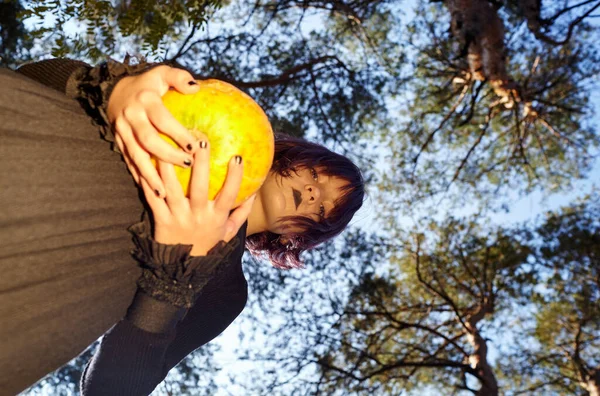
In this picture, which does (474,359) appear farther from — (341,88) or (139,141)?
(139,141)

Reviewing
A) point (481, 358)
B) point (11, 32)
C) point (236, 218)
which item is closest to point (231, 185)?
point (236, 218)

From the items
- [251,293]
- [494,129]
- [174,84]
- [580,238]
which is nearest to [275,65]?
[251,293]

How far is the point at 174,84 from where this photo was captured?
4.23 ft

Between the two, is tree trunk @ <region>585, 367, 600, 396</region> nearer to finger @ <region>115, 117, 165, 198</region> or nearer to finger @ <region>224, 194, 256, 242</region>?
finger @ <region>224, 194, 256, 242</region>

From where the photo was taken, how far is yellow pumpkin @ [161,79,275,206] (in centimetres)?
132

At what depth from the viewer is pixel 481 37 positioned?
7.76 m

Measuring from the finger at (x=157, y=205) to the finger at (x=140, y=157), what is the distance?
0.05ft

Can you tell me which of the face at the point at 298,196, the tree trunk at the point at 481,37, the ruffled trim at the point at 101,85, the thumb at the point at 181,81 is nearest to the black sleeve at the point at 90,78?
the ruffled trim at the point at 101,85

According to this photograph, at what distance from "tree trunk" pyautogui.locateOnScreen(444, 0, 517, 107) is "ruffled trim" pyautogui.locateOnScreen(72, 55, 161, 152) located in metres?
6.98

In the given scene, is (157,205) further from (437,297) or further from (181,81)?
(437,297)

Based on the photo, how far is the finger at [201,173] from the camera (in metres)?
1.18

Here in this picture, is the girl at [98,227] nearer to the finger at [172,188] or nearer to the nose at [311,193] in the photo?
the finger at [172,188]

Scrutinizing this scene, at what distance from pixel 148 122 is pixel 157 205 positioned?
193 millimetres

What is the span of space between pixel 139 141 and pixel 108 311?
47 centimetres
